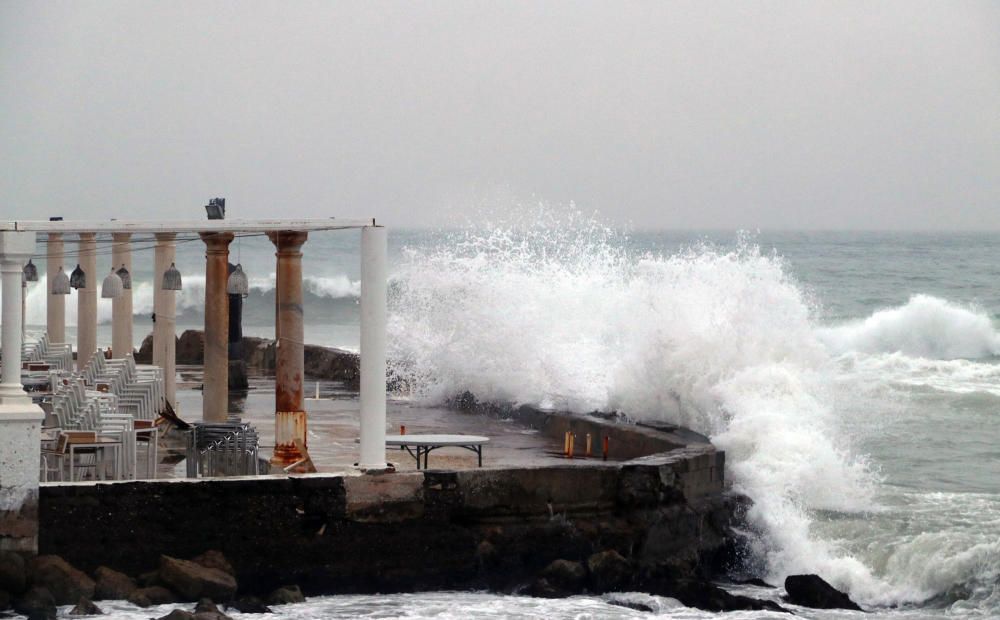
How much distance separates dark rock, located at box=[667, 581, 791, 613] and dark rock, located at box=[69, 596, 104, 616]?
4.77 m

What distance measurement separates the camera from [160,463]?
588 inches

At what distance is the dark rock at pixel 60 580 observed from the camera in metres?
12.0

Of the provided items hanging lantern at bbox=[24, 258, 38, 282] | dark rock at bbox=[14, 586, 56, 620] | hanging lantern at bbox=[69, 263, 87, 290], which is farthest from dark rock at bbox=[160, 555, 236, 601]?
hanging lantern at bbox=[24, 258, 38, 282]

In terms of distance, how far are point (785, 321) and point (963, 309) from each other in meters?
26.8

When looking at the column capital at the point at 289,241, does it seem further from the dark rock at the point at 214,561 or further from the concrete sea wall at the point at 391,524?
the dark rock at the point at 214,561

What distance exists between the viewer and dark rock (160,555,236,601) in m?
12.2

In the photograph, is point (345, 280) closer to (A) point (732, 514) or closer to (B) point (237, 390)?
(B) point (237, 390)

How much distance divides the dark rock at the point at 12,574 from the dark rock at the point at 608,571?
183 inches

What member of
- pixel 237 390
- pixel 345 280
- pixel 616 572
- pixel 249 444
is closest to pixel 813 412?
pixel 616 572

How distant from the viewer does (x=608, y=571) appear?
13.4 metres

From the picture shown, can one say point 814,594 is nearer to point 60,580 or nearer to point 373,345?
point 373,345

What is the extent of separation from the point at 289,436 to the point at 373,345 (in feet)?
4.75

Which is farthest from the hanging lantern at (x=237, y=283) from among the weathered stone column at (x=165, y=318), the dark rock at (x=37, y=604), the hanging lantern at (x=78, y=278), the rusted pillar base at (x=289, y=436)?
the dark rock at (x=37, y=604)

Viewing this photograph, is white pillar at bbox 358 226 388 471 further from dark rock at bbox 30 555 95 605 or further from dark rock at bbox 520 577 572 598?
dark rock at bbox 30 555 95 605
